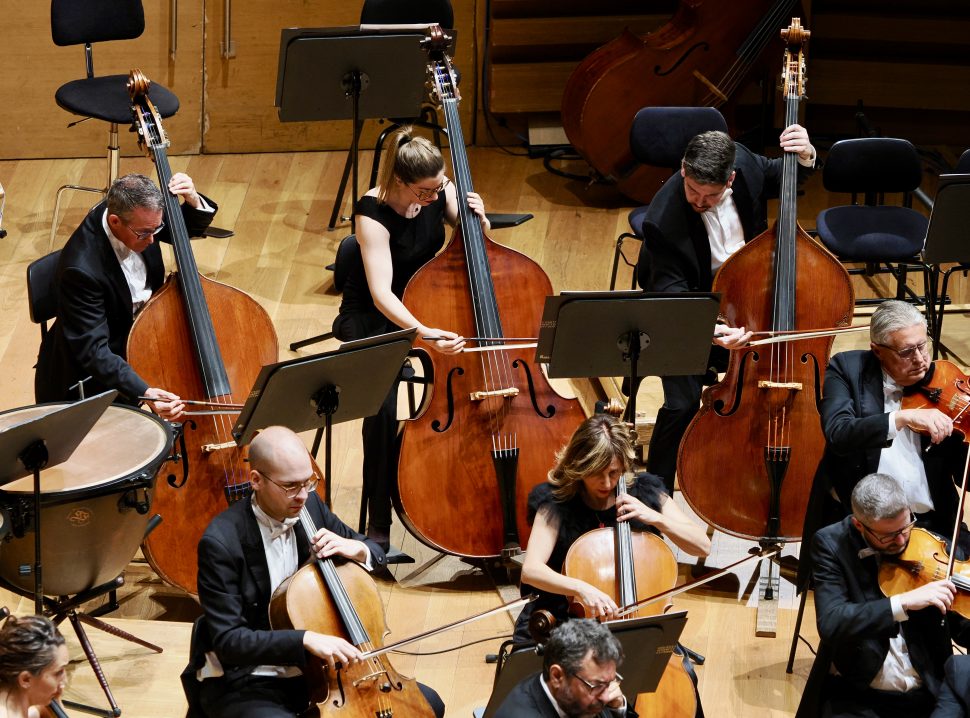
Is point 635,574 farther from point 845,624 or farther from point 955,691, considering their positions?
point 955,691

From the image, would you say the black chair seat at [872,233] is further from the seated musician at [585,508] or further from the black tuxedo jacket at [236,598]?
the black tuxedo jacket at [236,598]

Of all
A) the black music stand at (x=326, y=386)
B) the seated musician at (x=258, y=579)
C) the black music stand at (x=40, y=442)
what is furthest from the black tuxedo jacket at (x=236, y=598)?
the black music stand at (x=40, y=442)

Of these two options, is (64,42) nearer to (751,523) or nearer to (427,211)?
(427,211)

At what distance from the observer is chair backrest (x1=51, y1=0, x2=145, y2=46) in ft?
20.5

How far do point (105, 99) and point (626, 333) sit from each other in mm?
3101

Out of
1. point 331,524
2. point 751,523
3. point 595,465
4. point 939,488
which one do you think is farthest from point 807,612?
point 331,524

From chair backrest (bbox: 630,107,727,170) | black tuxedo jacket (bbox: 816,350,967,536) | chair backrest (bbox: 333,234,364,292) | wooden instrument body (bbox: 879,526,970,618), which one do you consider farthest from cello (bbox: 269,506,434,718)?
chair backrest (bbox: 630,107,727,170)

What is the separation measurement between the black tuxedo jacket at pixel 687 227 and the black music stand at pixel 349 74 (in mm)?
1274

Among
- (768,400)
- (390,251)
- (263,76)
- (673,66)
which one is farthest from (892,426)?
(263,76)

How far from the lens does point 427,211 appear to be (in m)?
4.75

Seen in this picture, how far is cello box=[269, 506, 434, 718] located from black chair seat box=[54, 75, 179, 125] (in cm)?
314

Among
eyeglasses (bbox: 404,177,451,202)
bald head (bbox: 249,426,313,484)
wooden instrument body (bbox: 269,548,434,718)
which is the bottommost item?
wooden instrument body (bbox: 269,548,434,718)

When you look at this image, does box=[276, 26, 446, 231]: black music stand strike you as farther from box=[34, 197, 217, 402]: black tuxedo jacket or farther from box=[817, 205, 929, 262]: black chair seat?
box=[817, 205, 929, 262]: black chair seat

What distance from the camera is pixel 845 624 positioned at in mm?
3562
